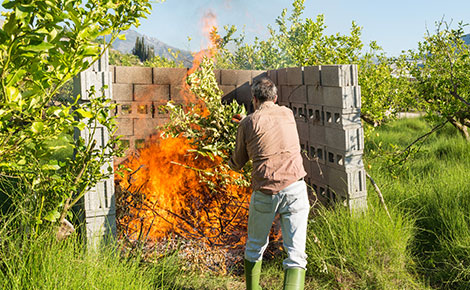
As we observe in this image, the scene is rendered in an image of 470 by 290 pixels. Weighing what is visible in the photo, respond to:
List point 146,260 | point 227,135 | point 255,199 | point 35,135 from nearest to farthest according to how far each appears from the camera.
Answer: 1. point 35,135
2. point 255,199
3. point 146,260
4. point 227,135

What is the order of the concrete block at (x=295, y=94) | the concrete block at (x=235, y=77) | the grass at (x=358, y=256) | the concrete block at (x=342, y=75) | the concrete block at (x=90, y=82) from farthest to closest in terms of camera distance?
the concrete block at (x=235, y=77) < the concrete block at (x=295, y=94) < the concrete block at (x=342, y=75) < the concrete block at (x=90, y=82) < the grass at (x=358, y=256)

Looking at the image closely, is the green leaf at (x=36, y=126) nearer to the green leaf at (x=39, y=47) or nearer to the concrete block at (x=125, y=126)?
the green leaf at (x=39, y=47)

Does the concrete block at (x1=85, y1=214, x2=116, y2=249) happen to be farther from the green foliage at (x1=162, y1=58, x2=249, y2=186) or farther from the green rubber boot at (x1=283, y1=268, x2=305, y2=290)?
the green rubber boot at (x1=283, y1=268, x2=305, y2=290)

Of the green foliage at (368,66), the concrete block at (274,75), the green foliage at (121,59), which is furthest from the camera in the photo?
the green foliage at (121,59)

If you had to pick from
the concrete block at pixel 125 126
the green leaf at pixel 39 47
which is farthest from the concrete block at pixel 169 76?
the green leaf at pixel 39 47

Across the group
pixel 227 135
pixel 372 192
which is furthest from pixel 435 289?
pixel 227 135

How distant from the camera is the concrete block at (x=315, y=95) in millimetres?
5078

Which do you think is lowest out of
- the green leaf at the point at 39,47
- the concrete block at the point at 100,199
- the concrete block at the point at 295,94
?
the concrete block at the point at 100,199

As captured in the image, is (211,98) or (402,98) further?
(402,98)

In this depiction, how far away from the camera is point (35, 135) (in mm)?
2729

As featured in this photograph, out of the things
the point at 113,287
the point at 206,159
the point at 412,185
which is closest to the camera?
the point at 113,287

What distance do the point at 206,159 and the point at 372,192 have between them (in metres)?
2.29

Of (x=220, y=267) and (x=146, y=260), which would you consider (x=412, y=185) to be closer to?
(x=220, y=267)

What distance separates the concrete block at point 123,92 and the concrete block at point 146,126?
34 cm
